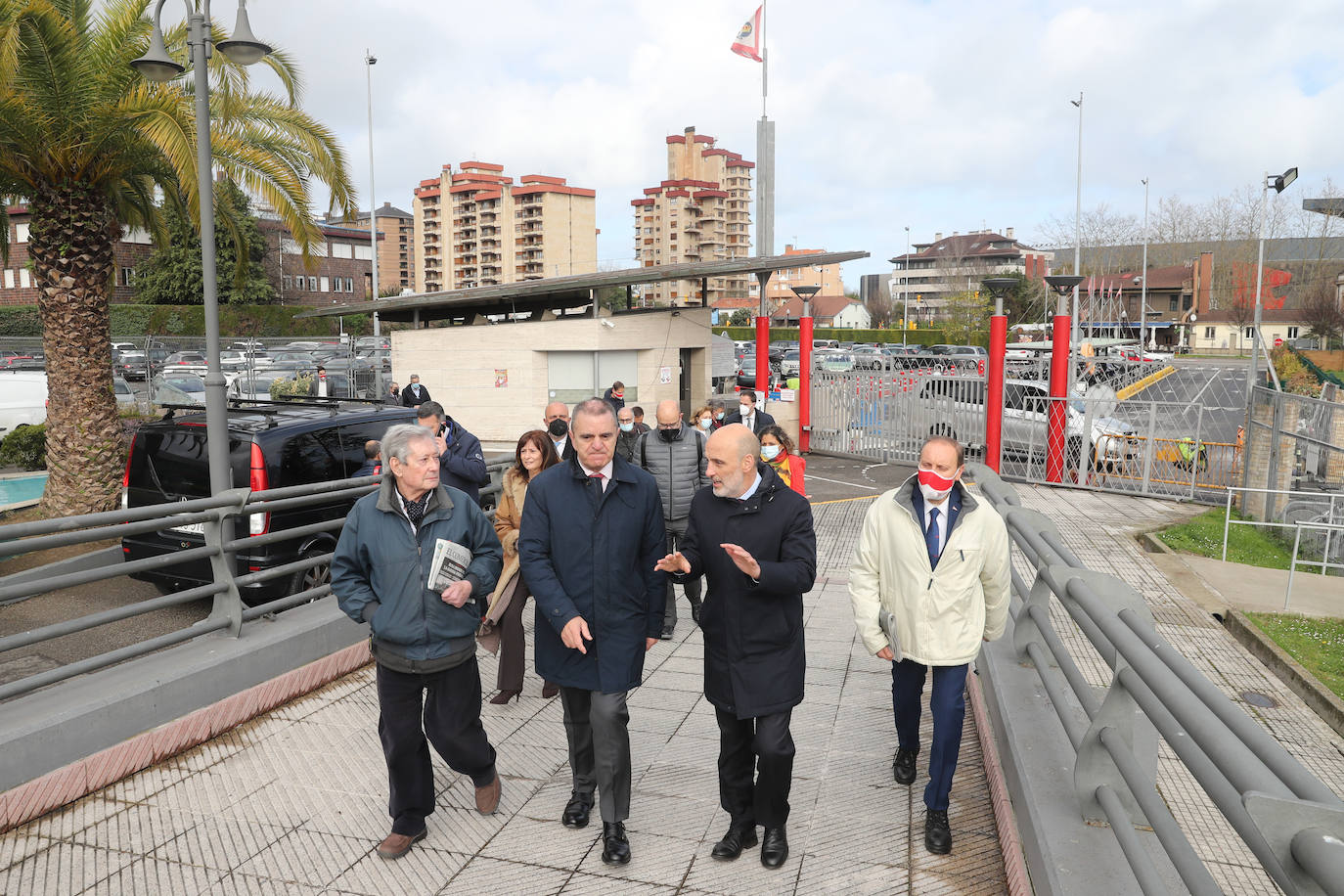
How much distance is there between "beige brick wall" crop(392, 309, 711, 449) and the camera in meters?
20.5

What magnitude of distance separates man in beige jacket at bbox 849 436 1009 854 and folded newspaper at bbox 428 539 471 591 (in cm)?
178

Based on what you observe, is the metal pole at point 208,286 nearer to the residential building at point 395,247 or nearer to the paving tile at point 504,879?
the paving tile at point 504,879

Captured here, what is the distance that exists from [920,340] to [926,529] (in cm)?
7336

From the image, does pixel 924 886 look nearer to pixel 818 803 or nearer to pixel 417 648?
A: pixel 818 803

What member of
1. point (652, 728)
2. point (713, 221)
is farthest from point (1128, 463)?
point (713, 221)

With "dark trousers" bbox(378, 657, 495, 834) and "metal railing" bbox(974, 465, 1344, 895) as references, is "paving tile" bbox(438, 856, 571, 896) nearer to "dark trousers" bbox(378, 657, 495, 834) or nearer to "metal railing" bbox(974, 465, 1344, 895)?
"dark trousers" bbox(378, 657, 495, 834)

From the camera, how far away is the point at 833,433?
18984 mm

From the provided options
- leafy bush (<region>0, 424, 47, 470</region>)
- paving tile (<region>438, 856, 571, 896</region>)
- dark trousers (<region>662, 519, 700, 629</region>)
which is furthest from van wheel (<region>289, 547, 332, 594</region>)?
leafy bush (<region>0, 424, 47, 470</region>)

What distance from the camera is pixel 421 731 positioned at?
395cm

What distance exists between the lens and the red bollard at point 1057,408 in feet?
49.4

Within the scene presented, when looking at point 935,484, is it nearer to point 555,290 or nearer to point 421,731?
point 421,731

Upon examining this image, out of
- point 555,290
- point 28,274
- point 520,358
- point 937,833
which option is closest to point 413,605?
point 937,833

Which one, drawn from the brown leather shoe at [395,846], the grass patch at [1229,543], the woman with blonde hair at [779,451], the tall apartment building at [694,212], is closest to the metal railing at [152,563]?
the brown leather shoe at [395,846]

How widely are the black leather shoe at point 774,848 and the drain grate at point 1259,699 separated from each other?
4929 mm
